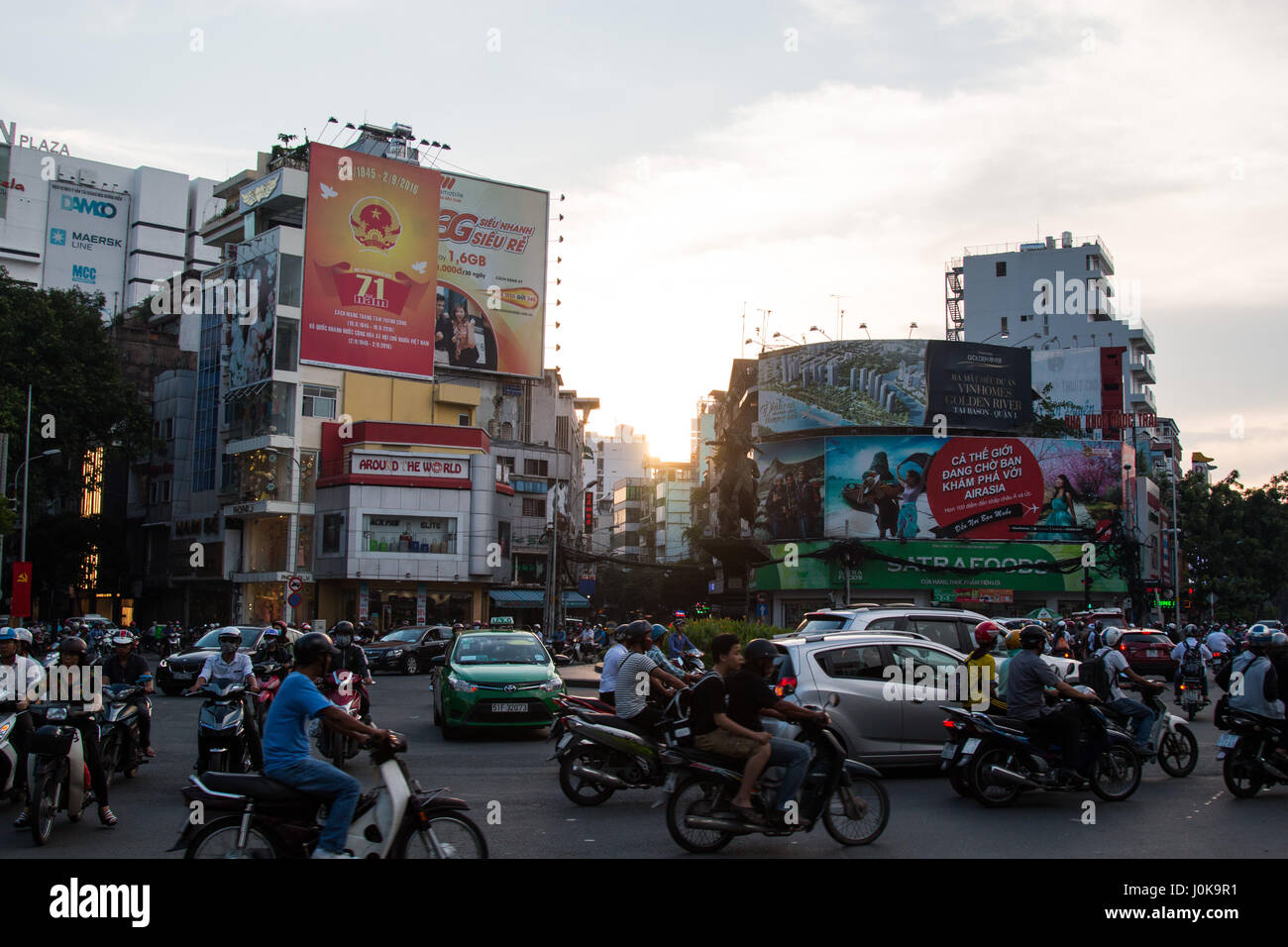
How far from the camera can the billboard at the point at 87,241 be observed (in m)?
91.3

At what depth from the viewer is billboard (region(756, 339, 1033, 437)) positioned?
192ft

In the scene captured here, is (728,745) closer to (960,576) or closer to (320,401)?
(320,401)

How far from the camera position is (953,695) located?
12398mm

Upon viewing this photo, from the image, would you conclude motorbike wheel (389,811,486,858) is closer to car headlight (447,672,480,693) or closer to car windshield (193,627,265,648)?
car headlight (447,672,480,693)

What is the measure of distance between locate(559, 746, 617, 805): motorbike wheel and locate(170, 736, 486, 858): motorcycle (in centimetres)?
426

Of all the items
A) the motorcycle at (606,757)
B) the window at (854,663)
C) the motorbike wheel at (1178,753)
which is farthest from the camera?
the motorbike wheel at (1178,753)

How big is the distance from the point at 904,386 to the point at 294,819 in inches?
2143

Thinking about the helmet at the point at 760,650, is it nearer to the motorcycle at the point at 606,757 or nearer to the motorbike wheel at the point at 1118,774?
the motorcycle at the point at 606,757

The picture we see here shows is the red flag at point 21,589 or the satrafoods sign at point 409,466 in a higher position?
the satrafoods sign at point 409,466

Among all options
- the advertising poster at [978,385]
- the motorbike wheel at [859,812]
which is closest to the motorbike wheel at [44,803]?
the motorbike wheel at [859,812]

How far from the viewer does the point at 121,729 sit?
1121 centimetres

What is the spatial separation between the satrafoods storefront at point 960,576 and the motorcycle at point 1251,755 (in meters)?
45.5
